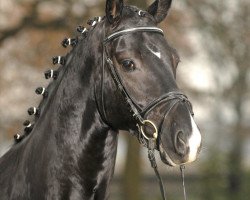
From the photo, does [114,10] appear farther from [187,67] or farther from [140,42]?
[187,67]

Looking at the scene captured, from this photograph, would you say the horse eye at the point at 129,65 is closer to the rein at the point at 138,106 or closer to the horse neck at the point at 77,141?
the rein at the point at 138,106

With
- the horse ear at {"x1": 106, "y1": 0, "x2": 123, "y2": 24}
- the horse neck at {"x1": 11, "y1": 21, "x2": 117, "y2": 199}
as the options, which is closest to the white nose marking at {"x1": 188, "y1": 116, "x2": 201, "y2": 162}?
the horse neck at {"x1": 11, "y1": 21, "x2": 117, "y2": 199}

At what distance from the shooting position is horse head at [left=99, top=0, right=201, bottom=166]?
3.99 meters

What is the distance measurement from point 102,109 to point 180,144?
0.67 metres

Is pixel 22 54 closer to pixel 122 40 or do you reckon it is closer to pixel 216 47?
pixel 216 47

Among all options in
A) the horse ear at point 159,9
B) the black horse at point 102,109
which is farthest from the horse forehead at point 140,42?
the horse ear at point 159,9

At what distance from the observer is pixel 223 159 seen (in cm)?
2189

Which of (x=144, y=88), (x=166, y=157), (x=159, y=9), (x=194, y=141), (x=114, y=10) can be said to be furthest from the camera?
(x=159, y=9)

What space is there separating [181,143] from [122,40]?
32.0 inches

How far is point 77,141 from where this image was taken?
4426 millimetres

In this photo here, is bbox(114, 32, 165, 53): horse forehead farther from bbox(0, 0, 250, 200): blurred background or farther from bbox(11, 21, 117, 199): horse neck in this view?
bbox(0, 0, 250, 200): blurred background

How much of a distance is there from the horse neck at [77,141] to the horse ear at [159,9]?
1.47ft

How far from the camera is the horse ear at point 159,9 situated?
4.69 meters

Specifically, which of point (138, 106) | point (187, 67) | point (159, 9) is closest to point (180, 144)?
point (138, 106)
